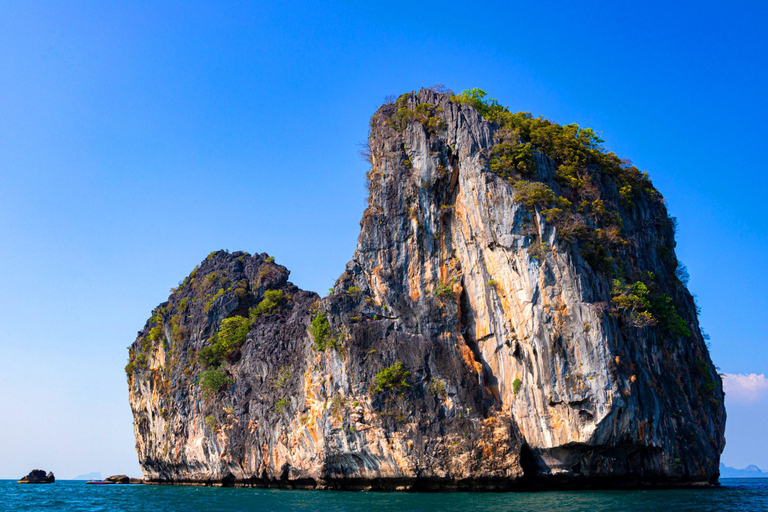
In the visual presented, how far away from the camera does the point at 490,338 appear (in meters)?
32.5

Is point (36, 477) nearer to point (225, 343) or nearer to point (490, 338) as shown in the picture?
point (225, 343)

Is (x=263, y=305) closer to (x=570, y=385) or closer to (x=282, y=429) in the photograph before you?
(x=282, y=429)

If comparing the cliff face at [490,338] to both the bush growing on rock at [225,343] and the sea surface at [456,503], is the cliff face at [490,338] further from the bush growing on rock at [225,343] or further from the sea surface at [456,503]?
the bush growing on rock at [225,343]

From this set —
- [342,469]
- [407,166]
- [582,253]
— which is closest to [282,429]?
[342,469]

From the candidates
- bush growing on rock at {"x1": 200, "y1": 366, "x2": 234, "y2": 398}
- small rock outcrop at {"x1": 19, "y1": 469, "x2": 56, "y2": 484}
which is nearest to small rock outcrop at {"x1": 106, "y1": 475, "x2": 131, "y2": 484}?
small rock outcrop at {"x1": 19, "y1": 469, "x2": 56, "y2": 484}

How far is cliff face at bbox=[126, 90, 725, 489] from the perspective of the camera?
28594 millimetres

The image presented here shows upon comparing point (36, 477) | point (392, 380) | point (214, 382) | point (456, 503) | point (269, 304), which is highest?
point (269, 304)

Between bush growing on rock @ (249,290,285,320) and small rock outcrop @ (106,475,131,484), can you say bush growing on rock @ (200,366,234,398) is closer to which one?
bush growing on rock @ (249,290,285,320)

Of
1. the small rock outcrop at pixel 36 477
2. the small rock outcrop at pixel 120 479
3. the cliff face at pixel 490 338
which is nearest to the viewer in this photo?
the cliff face at pixel 490 338

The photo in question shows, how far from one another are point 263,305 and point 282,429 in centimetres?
1333

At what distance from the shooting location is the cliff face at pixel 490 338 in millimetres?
28594

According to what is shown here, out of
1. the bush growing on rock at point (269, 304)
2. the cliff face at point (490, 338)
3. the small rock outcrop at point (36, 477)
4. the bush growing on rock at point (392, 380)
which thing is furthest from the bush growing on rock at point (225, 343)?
the small rock outcrop at point (36, 477)

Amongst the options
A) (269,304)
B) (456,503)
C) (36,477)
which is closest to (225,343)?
(269,304)

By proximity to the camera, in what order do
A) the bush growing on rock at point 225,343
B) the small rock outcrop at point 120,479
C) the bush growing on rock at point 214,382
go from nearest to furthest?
the bush growing on rock at point 214,382, the bush growing on rock at point 225,343, the small rock outcrop at point 120,479
